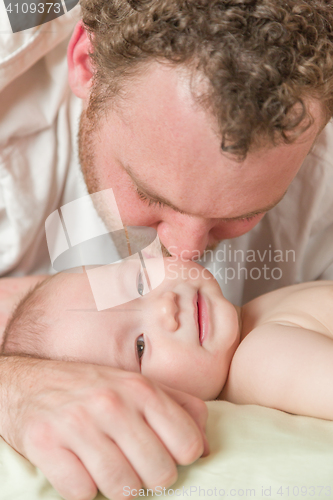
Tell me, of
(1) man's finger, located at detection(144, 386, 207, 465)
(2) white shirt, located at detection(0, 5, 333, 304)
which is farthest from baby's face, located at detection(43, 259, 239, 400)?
(2) white shirt, located at detection(0, 5, 333, 304)

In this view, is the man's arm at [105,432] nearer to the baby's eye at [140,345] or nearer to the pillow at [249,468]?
the pillow at [249,468]

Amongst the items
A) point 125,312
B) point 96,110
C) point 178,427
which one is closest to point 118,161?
point 96,110

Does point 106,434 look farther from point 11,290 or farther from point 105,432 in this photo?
point 11,290

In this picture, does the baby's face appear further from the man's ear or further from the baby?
the man's ear

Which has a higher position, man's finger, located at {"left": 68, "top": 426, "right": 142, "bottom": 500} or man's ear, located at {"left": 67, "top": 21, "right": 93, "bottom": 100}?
man's ear, located at {"left": 67, "top": 21, "right": 93, "bottom": 100}

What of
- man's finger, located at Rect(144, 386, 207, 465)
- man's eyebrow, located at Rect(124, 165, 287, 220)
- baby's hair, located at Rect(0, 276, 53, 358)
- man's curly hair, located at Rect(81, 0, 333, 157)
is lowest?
baby's hair, located at Rect(0, 276, 53, 358)

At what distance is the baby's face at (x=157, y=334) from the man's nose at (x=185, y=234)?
8 cm

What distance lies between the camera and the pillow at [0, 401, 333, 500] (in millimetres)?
506

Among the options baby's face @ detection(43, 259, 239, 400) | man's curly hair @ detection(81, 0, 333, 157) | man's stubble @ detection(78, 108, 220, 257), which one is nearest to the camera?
man's curly hair @ detection(81, 0, 333, 157)

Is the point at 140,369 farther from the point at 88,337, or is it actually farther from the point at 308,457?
the point at 308,457

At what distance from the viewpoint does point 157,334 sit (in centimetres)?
81

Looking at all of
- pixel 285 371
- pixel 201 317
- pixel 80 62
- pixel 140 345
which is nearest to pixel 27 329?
pixel 140 345

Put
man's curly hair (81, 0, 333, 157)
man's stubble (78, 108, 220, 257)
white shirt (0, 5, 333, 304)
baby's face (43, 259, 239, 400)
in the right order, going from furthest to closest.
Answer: white shirt (0, 5, 333, 304)
man's stubble (78, 108, 220, 257)
baby's face (43, 259, 239, 400)
man's curly hair (81, 0, 333, 157)

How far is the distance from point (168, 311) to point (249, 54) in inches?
17.7
